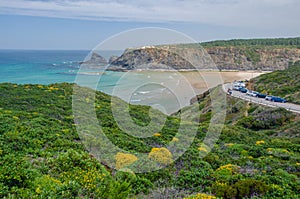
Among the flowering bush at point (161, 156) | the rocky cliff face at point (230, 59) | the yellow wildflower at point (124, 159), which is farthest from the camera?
the rocky cliff face at point (230, 59)

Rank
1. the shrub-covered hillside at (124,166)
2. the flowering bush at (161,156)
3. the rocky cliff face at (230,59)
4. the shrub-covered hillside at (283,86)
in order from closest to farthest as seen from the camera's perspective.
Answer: the shrub-covered hillside at (124,166)
the flowering bush at (161,156)
the shrub-covered hillside at (283,86)
the rocky cliff face at (230,59)

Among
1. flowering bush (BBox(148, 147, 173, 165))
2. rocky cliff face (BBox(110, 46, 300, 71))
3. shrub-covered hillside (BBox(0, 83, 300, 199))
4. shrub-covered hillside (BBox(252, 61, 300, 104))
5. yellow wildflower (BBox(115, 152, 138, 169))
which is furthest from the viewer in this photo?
rocky cliff face (BBox(110, 46, 300, 71))

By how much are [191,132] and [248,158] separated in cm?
517

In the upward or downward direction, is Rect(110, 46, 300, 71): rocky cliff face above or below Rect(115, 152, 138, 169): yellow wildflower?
above

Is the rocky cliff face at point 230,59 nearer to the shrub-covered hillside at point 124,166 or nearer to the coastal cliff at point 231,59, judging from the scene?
the coastal cliff at point 231,59

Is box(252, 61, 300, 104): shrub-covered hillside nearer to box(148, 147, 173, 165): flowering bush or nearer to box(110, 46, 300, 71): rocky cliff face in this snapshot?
box(148, 147, 173, 165): flowering bush

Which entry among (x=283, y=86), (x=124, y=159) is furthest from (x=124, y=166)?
(x=283, y=86)

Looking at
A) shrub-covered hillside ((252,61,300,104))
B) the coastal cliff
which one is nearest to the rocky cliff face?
the coastal cliff

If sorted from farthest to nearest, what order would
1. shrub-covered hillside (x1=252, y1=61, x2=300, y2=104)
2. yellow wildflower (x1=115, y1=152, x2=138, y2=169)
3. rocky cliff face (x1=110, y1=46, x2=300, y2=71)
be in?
rocky cliff face (x1=110, y1=46, x2=300, y2=71) < shrub-covered hillside (x1=252, y1=61, x2=300, y2=104) < yellow wildflower (x1=115, y1=152, x2=138, y2=169)

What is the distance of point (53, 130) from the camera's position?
12.0 m

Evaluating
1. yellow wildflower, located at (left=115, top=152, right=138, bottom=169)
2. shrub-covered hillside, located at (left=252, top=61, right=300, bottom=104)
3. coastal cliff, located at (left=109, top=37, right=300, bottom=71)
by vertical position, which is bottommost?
shrub-covered hillside, located at (left=252, top=61, right=300, bottom=104)

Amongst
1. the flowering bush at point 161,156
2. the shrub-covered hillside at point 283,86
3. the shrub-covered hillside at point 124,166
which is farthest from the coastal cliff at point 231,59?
the flowering bush at point 161,156

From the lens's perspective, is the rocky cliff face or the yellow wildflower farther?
the rocky cliff face

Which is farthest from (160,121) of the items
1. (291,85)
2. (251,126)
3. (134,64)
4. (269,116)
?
(134,64)
